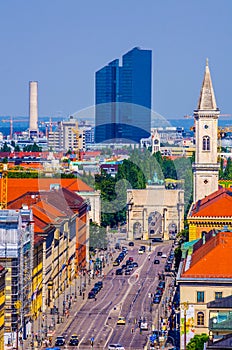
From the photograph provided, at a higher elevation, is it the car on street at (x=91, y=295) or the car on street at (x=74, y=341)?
the car on street at (x=91, y=295)

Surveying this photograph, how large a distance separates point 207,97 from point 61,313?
88.4 ft

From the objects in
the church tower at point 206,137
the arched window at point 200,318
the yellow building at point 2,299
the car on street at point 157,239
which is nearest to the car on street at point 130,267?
the church tower at point 206,137

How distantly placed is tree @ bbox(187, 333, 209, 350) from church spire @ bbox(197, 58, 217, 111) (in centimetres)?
3668

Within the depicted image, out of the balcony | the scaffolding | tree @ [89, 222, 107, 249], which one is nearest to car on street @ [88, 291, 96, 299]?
the scaffolding

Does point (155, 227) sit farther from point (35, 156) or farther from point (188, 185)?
point (35, 156)

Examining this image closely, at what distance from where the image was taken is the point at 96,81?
10594cm

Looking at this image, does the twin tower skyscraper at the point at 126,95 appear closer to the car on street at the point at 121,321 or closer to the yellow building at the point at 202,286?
the car on street at the point at 121,321

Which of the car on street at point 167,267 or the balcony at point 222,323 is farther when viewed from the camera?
the car on street at point 167,267

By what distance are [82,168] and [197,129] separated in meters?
17.3

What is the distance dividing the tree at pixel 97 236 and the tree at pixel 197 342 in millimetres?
27454

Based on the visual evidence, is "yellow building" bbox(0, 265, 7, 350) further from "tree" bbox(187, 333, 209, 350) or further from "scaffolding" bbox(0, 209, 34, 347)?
"tree" bbox(187, 333, 209, 350)

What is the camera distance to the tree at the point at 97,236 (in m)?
66.8

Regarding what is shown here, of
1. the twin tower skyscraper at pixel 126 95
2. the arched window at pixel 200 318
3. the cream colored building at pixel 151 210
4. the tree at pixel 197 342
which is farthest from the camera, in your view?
the twin tower skyscraper at pixel 126 95

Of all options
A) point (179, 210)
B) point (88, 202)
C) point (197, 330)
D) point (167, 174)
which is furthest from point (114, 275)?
point (167, 174)
